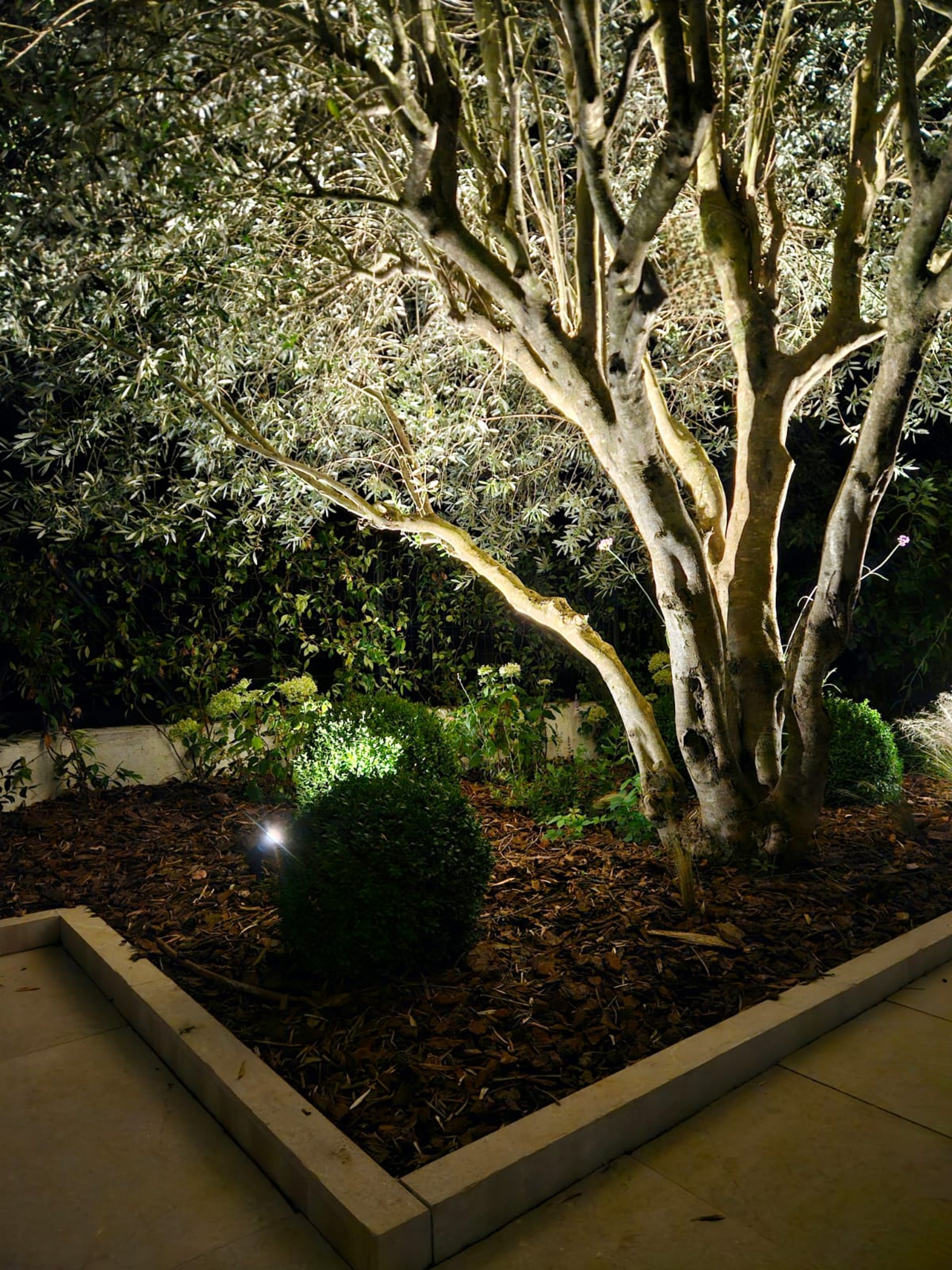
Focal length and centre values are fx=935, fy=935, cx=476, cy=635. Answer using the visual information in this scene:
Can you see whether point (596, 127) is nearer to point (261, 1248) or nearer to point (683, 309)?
point (683, 309)

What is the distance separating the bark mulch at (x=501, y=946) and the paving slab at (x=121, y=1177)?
0.30 meters

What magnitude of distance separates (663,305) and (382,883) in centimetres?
327

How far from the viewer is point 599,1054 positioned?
322 cm

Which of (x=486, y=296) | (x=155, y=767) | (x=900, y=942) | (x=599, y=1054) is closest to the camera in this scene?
(x=599, y=1054)

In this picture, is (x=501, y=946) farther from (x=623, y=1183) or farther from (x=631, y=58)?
(x=631, y=58)

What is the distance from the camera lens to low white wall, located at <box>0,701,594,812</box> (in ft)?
21.2

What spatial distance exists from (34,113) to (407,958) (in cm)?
363

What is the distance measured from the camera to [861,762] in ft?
21.0

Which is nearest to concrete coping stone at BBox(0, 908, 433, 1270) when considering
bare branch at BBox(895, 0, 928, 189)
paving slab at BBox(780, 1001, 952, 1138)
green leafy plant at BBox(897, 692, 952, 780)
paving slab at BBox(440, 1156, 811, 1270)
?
paving slab at BBox(440, 1156, 811, 1270)

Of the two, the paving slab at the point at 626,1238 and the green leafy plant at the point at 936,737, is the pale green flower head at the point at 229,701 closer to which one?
the paving slab at the point at 626,1238

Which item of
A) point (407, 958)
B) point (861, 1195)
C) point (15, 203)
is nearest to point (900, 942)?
point (861, 1195)

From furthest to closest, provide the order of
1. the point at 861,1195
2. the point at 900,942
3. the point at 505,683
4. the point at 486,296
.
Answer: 1. the point at 505,683
2. the point at 486,296
3. the point at 900,942
4. the point at 861,1195

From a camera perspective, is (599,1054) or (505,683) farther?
(505,683)

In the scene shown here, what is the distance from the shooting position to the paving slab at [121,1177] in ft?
8.20
